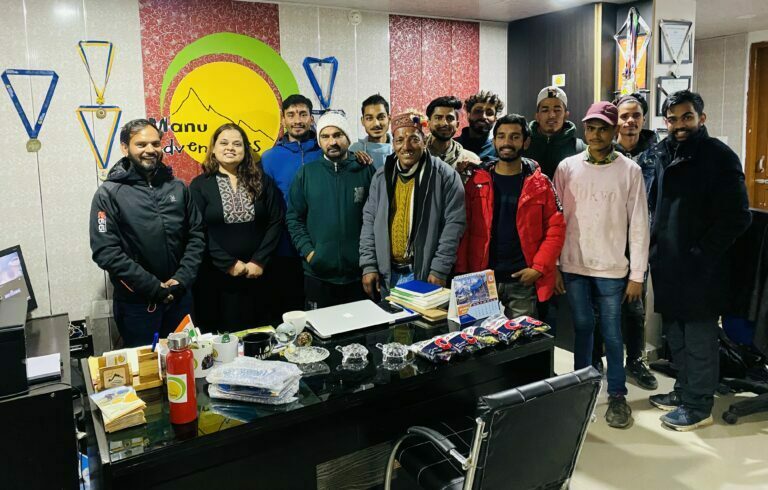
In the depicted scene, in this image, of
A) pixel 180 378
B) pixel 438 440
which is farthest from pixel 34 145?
pixel 438 440

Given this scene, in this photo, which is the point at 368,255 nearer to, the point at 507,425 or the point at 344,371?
the point at 344,371

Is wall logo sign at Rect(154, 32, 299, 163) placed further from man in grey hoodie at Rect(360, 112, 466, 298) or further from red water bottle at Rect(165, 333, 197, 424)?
red water bottle at Rect(165, 333, 197, 424)

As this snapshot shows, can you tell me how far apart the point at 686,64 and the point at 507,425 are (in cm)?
356

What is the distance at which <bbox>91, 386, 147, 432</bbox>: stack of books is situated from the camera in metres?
1.56

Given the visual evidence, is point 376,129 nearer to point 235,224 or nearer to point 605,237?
point 235,224

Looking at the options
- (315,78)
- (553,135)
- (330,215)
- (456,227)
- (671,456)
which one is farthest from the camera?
(315,78)

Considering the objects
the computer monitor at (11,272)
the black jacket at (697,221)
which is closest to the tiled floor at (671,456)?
the black jacket at (697,221)

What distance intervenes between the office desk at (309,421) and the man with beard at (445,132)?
1.39m

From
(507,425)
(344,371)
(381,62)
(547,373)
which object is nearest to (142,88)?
(381,62)

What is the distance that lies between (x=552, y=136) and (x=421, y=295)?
1.81 meters

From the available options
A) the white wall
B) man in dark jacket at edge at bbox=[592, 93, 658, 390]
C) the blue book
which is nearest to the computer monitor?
the blue book

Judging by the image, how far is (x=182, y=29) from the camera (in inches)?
151

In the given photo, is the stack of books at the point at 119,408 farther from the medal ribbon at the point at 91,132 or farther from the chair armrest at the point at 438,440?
the medal ribbon at the point at 91,132

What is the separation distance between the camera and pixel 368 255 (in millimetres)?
3115
